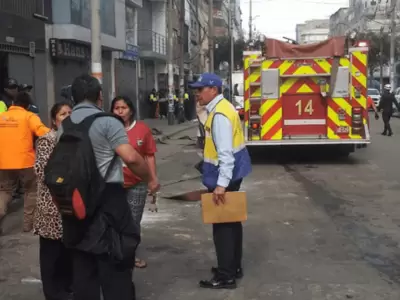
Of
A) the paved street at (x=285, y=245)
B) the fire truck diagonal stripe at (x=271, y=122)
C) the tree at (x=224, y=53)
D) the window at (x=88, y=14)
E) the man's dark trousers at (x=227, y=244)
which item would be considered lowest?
the paved street at (x=285, y=245)

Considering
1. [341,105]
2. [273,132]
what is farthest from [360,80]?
[273,132]

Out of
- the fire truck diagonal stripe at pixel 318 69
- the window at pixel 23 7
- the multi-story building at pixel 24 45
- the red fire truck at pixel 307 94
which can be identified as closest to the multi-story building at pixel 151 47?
the multi-story building at pixel 24 45

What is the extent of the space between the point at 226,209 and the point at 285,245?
1997mm

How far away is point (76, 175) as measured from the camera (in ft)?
12.1

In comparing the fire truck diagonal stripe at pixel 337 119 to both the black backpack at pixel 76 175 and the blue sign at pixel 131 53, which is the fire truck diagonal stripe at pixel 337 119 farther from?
the blue sign at pixel 131 53

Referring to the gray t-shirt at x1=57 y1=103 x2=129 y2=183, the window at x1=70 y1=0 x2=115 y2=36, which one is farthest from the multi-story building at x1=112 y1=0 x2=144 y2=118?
the gray t-shirt at x1=57 y1=103 x2=129 y2=183

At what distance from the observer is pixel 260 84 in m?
13.9

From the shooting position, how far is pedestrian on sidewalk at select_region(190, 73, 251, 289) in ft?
17.0

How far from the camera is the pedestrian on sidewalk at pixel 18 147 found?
297 inches

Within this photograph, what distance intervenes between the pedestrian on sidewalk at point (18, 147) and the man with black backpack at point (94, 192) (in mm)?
3759

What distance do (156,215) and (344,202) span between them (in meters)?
2.90

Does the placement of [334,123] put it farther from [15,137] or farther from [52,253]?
[52,253]

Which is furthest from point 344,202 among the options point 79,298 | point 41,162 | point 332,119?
point 79,298

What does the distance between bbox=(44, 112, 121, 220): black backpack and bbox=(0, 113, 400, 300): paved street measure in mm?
1882
